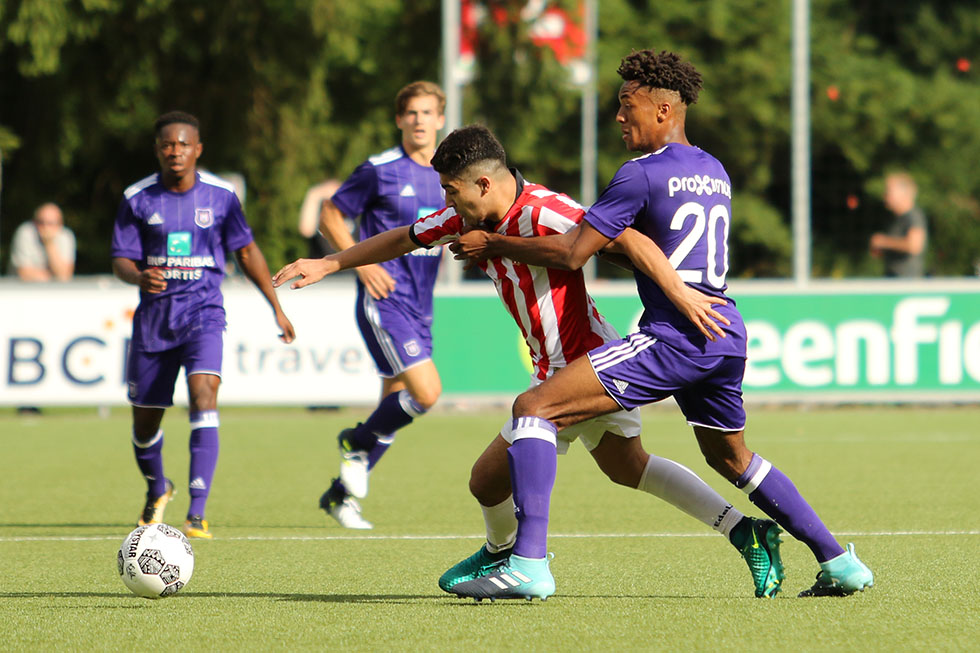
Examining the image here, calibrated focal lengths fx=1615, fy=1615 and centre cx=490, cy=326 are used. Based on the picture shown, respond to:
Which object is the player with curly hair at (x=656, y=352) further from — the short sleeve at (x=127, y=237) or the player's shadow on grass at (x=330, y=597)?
the short sleeve at (x=127, y=237)

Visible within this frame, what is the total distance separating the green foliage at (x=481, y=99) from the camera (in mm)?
21719

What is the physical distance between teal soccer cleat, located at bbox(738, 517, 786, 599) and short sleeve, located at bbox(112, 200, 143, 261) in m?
3.85

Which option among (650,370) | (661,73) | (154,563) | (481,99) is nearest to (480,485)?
(650,370)

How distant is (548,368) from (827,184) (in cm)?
1876

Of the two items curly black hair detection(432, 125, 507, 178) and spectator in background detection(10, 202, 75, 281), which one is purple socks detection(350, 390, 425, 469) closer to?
curly black hair detection(432, 125, 507, 178)

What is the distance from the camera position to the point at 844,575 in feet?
18.3

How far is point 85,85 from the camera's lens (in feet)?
72.4

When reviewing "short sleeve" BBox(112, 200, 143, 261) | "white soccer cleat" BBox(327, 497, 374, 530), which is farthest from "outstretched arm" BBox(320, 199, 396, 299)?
"white soccer cleat" BBox(327, 497, 374, 530)

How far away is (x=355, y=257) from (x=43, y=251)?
10.9 meters

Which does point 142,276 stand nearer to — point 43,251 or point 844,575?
point 844,575

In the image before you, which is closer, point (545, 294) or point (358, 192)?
point (545, 294)

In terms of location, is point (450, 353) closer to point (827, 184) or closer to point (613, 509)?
point (613, 509)

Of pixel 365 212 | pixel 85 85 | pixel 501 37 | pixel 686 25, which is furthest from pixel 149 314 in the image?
pixel 686 25

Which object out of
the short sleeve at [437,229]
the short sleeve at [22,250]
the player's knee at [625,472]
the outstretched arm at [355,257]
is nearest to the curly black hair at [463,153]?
the short sleeve at [437,229]
